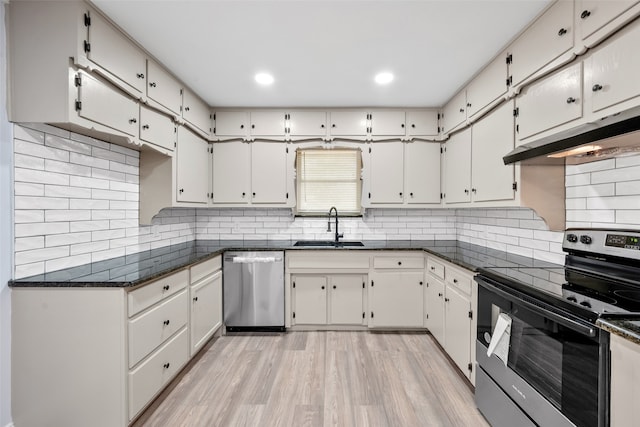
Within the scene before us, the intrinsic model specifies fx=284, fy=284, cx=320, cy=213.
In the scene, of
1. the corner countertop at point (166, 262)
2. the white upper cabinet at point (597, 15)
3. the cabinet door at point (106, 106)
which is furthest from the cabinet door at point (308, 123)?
the white upper cabinet at point (597, 15)

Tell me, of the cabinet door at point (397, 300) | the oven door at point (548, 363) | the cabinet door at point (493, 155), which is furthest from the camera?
the cabinet door at point (397, 300)

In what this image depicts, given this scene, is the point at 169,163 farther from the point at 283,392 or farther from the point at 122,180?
the point at 283,392

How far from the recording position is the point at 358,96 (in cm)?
293

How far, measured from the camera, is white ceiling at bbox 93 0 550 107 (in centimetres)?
168

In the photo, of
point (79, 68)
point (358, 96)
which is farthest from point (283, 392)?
point (358, 96)

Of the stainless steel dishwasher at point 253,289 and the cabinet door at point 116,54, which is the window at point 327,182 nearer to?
the stainless steel dishwasher at point 253,289

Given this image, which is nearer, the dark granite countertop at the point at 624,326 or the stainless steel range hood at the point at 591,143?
the dark granite countertop at the point at 624,326

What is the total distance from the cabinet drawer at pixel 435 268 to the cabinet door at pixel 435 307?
0.06 m

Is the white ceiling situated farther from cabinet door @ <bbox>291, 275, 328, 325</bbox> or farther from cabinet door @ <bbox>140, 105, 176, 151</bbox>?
cabinet door @ <bbox>291, 275, 328, 325</bbox>

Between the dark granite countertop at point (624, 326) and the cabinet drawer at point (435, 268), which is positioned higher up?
the dark granite countertop at point (624, 326)

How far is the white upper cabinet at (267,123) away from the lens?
3270 mm

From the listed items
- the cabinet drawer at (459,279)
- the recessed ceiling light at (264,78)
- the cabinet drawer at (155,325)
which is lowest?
the cabinet drawer at (155,325)

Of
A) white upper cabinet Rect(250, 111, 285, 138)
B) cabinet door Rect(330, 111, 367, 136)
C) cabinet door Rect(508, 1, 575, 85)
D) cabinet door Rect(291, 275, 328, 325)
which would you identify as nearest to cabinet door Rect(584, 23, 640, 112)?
cabinet door Rect(508, 1, 575, 85)

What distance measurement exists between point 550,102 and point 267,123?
2565 millimetres
